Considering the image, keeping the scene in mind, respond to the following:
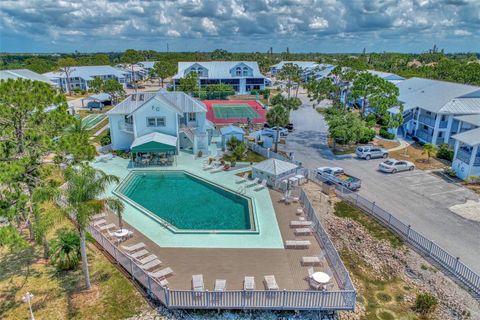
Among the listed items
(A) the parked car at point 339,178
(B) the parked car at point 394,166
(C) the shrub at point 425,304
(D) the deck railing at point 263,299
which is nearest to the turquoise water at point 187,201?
(D) the deck railing at point 263,299

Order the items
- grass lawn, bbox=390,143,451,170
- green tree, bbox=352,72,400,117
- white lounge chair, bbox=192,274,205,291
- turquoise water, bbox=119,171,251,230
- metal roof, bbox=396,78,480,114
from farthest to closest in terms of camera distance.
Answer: green tree, bbox=352,72,400,117 < metal roof, bbox=396,78,480,114 < grass lawn, bbox=390,143,451,170 < turquoise water, bbox=119,171,251,230 < white lounge chair, bbox=192,274,205,291

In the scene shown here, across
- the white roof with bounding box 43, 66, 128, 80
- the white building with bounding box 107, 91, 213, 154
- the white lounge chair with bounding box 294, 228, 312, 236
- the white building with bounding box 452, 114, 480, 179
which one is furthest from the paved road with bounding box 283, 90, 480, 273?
the white roof with bounding box 43, 66, 128, 80

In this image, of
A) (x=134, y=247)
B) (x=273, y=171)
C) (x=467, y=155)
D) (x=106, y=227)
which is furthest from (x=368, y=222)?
(x=106, y=227)

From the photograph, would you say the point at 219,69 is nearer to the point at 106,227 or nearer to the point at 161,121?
the point at 161,121

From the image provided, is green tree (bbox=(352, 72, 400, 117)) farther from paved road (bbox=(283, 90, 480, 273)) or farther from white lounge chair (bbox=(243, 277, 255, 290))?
white lounge chair (bbox=(243, 277, 255, 290))

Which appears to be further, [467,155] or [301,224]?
[467,155]

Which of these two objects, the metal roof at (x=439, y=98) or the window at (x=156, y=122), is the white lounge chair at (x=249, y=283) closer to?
the window at (x=156, y=122)
